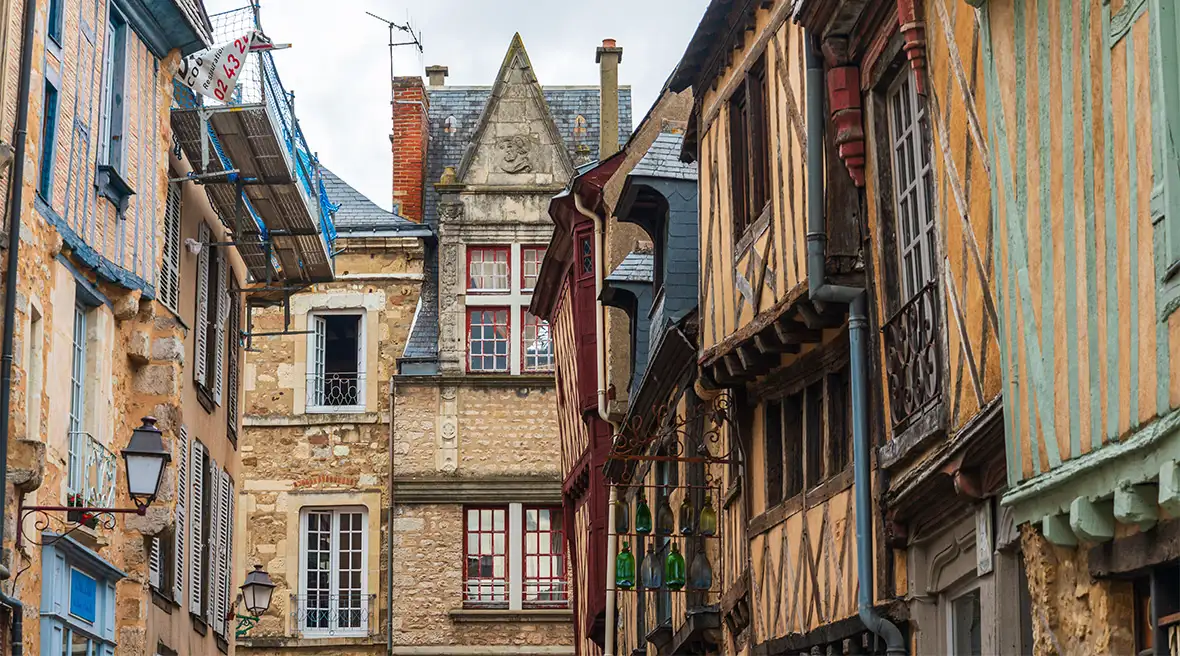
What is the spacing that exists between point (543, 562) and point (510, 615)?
0.84m

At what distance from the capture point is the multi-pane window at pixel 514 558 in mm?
23969

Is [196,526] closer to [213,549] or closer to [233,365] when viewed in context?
[213,549]

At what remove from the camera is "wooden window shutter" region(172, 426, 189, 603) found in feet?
52.0

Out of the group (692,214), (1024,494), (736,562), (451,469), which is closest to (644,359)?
(692,214)

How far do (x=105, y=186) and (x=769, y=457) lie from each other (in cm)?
543

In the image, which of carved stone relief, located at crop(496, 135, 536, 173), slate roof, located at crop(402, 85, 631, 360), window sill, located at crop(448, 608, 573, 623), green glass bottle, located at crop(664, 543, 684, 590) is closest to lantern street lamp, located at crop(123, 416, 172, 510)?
green glass bottle, located at crop(664, 543, 684, 590)

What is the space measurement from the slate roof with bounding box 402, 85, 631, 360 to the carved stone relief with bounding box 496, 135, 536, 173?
0.60 meters

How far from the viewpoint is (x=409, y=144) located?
26.5 metres

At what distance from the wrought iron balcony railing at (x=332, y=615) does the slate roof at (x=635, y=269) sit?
28.8 feet

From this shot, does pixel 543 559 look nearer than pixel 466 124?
Yes

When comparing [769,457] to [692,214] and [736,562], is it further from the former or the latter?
[692,214]

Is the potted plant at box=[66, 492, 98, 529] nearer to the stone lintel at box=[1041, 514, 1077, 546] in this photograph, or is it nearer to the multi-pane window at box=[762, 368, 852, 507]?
the multi-pane window at box=[762, 368, 852, 507]

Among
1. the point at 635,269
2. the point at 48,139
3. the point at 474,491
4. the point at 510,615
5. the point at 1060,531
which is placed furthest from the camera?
the point at 474,491

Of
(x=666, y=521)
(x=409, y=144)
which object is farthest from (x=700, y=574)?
(x=409, y=144)
